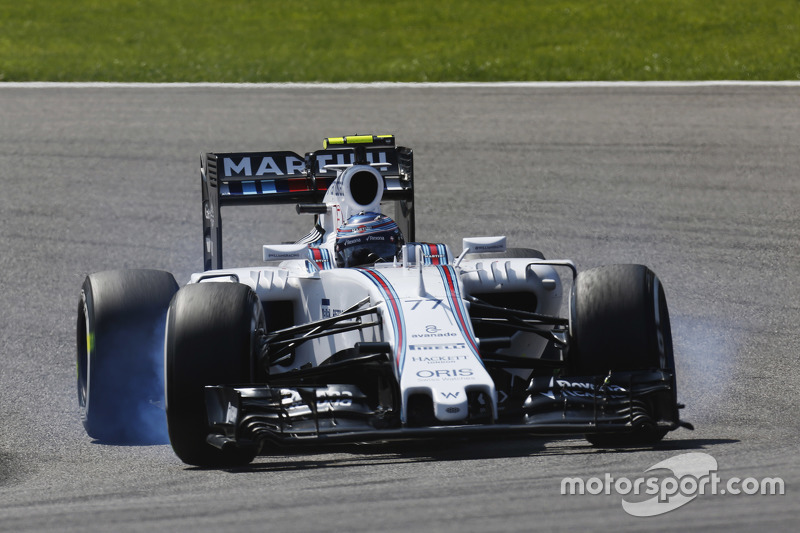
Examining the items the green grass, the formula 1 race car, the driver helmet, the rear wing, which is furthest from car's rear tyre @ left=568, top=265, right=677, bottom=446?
the green grass

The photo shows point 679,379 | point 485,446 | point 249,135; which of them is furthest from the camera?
point 249,135

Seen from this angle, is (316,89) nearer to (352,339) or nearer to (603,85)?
(603,85)

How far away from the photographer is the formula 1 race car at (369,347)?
6.48 metres

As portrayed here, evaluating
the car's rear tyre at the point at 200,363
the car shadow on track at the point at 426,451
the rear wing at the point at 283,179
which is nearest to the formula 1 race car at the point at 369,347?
the car's rear tyre at the point at 200,363

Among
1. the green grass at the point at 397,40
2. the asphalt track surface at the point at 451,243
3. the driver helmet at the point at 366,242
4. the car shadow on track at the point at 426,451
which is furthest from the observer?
the green grass at the point at 397,40

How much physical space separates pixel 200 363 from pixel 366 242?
1715 millimetres

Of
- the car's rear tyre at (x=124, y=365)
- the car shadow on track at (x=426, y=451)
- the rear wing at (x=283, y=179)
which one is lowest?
the car shadow on track at (x=426, y=451)

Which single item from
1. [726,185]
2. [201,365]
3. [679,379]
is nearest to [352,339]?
[201,365]

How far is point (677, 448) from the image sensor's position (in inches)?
260

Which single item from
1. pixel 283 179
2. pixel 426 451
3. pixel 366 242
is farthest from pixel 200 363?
pixel 283 179

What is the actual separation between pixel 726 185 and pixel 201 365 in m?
11.4

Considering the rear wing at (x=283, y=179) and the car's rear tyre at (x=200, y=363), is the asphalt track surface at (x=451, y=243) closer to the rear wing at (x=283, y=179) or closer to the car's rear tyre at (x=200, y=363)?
the car's rear tyre at (x=200, y=363)

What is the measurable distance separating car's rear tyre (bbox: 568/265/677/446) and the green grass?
15097 millimetres

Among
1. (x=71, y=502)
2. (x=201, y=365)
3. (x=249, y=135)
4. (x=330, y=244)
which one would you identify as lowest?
(x=71, y=502)
